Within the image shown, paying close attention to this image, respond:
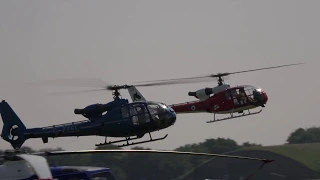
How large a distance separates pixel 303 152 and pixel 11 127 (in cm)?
3728

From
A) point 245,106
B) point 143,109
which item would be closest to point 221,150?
Answer: point 245,106

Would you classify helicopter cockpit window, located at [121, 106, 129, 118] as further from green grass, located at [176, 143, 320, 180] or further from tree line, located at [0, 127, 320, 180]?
green grass, located at [176, 143, 320, 180]

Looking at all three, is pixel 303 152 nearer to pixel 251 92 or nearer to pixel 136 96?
pixel 251 92

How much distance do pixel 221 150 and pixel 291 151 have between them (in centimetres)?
676

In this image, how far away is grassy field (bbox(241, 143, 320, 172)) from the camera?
211ft

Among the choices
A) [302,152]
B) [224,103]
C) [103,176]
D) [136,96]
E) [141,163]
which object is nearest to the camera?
[103,176]

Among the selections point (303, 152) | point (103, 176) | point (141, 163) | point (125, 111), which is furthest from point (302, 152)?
point (103, 176)

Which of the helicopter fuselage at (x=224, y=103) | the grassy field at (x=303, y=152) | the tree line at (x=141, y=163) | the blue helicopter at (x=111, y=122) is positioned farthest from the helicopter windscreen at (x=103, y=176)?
the grassy field at (x=303, y=152)

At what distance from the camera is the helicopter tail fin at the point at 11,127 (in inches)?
1337

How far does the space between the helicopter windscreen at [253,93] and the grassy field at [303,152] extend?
23.1 meters

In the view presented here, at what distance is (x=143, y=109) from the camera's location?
34.6 meters

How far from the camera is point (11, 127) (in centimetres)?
3412

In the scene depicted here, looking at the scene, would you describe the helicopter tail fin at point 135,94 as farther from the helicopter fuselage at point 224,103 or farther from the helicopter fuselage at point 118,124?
the helicopter fuselage at point 224,103

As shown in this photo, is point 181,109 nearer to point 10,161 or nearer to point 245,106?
point 245,106
